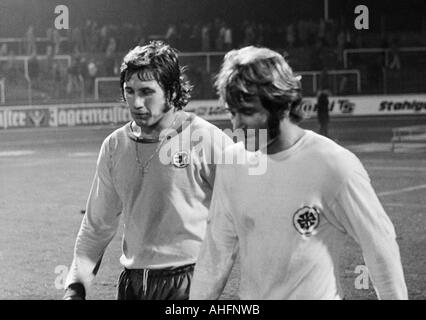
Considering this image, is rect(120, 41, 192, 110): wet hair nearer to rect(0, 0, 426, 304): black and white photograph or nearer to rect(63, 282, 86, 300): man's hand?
rect(0, 0, 426, 304): black and white photograph

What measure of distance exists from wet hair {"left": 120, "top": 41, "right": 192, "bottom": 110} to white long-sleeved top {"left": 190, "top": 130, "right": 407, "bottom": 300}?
3.68 ft

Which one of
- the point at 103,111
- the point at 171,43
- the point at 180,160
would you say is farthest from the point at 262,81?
the point at 171,43

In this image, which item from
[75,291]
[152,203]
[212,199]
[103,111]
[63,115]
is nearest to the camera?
[212,199]

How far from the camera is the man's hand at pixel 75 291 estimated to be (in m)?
3.69

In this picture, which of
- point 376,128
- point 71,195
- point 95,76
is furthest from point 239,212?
point 95,76

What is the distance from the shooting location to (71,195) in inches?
560

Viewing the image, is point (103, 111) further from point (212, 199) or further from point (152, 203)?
point (212, 199)

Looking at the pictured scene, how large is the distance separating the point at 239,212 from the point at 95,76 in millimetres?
25193

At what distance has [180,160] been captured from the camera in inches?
152

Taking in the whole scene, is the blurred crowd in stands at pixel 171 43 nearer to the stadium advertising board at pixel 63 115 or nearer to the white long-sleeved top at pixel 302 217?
the stadium advertising board at pixel 63 115

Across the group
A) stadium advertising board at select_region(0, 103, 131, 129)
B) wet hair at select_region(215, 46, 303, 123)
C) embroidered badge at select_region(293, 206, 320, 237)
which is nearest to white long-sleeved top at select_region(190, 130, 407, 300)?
embroidered badge at select_region(293, 206, 320, 237)

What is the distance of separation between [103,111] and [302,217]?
2413cm

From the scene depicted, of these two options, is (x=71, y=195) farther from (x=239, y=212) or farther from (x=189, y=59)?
(x=189, y=59)

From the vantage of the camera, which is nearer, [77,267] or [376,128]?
[77,267]
